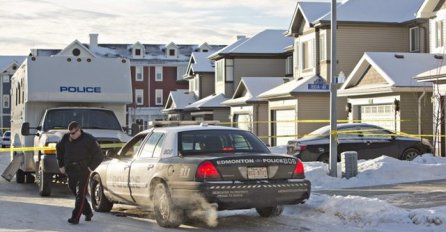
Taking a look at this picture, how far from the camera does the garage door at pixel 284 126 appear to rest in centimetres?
3578

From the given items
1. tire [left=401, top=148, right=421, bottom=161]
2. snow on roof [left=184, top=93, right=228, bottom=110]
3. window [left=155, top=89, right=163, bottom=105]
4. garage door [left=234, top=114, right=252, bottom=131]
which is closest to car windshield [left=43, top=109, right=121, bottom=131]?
tire [left=401, top=148, right=421, bottom=161]

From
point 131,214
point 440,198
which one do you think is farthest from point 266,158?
point 440,198

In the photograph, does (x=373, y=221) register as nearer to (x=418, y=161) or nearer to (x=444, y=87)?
(x=418, y=161)

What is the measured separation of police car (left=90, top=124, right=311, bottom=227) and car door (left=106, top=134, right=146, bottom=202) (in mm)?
31

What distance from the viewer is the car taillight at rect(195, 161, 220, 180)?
1020 cm

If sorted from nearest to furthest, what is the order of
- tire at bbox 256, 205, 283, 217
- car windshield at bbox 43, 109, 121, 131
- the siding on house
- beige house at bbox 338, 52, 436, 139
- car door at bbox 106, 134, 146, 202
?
1. tire at bbox 256, 205, 283, 217
2. car door at bbox 106, 134, 146, 202
3. car windshield at bbox 43, 109, 121, 131
4. beige house at bbox 338, 52, 436, 139
5. the siding on house

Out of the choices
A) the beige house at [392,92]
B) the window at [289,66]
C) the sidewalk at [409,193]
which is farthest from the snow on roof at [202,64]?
the sidewalk at [409,193]

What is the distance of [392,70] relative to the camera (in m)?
27.8

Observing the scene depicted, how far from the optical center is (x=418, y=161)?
2025 cm

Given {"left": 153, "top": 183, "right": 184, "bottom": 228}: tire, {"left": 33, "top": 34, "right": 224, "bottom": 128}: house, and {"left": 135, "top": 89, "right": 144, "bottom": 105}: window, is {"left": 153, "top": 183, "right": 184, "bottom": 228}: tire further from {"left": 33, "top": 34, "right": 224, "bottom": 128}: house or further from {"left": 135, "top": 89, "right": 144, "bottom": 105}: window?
{"left": 135, "top": 89, "right": 144, "bottom": 105}: window

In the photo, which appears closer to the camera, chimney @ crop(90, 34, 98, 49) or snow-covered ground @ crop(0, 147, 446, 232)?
snow-covered ground @ crop(0, 147, 446, 232)

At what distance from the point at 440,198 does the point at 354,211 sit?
10.1 ft

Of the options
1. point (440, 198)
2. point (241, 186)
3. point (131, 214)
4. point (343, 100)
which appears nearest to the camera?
point (241, 186)

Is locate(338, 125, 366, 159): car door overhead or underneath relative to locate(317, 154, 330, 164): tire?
overhead
